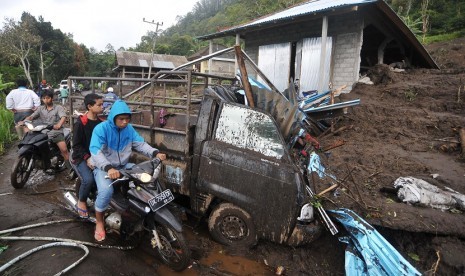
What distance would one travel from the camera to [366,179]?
4484 millimetres

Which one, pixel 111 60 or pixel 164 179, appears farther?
pixel 111 60

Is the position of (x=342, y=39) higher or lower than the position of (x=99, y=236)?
higher

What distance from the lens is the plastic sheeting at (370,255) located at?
2.66 meters

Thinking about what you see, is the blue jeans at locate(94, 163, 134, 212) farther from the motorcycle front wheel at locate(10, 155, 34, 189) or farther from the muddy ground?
the motorcycle front wheel at locate(10, 155, 34, 189)

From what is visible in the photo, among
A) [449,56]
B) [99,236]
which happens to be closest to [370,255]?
[99,236]

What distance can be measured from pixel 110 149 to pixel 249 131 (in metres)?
1.70

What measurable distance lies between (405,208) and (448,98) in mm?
5956

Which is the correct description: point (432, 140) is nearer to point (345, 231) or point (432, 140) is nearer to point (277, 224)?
point (345, 231)

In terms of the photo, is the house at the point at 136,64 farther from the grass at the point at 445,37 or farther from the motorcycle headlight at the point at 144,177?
the motorcycle headlight at the point at 144,177

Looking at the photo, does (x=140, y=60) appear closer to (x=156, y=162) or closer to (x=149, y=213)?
(x=156, y=162)

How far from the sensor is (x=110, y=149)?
3211 mm

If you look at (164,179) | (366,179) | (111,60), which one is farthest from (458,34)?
(111,60)

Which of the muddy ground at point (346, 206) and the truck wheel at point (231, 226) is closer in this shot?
the muddy ground at point (346, 206)

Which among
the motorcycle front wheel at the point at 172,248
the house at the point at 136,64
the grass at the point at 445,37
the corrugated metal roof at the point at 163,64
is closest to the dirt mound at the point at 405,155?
the motorcycle front wheel at the point at 172,248
